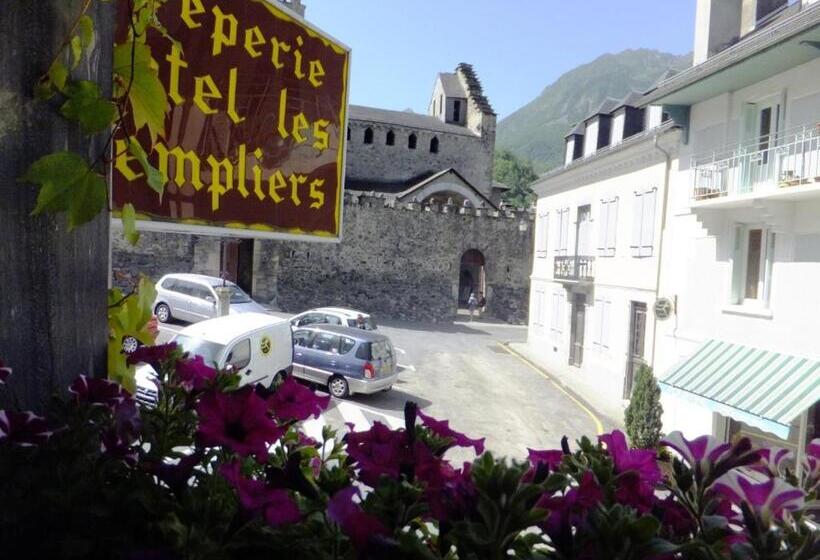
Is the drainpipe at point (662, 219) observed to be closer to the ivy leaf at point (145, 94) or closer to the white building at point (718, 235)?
the white building at point (718, 235)

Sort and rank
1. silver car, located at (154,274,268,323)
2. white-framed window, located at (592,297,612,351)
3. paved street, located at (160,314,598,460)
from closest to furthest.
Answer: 1. paved street, located at (160,314,598,460)
2. white-framed window, located at (592,297,612,351)
3. silver car, located at (154,274,268,323)

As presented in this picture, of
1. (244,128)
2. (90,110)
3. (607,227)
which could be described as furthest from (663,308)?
(90,110)

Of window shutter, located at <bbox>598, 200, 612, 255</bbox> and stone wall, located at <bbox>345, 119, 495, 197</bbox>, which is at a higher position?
stone wall, located at <bbox>345, 119, 495, 197</bbox>

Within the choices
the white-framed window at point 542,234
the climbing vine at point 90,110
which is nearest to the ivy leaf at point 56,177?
the climbing vine at point 90,110

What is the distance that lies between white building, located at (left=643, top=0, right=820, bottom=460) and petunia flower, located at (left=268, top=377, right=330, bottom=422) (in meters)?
9.56

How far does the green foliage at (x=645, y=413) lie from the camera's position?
12.6 meters

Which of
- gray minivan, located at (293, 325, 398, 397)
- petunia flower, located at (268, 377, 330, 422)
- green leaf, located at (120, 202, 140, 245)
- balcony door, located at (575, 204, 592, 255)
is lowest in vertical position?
gray minivan, located at (293, 325, 398, 397)

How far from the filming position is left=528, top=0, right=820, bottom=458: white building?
10.0 meters

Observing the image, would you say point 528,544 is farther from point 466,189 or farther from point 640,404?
point 466,189

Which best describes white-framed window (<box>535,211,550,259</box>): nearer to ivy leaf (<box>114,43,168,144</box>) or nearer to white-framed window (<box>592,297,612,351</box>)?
white-framed window (<box>592,297,612,351</box>)

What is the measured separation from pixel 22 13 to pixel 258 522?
3.19 feet

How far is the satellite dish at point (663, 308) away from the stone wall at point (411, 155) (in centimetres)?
2473

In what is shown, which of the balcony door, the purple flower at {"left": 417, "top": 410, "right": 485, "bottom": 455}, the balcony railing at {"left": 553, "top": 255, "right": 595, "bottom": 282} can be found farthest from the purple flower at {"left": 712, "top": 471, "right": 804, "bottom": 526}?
the balcony door

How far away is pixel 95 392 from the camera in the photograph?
1.20 meters
